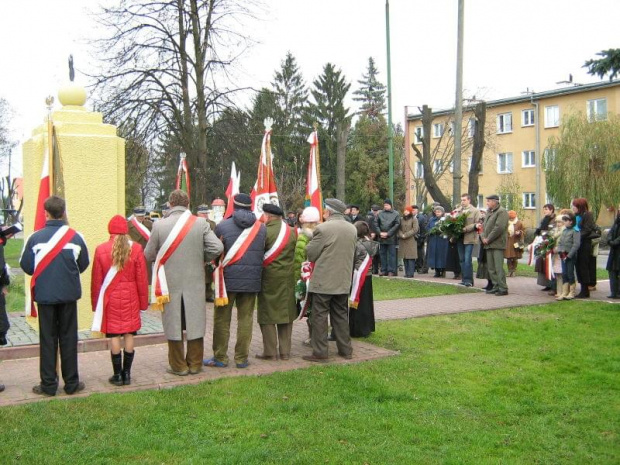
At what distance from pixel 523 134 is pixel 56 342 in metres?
45.1

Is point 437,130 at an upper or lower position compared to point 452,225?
upper

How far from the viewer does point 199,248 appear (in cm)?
721

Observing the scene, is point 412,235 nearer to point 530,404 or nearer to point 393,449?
point 530,404

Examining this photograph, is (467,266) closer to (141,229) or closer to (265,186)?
(265,186)

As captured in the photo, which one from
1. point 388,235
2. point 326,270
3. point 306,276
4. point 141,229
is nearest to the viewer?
point 326,270

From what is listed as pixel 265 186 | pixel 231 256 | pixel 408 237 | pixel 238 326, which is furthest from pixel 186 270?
pixel 408 237

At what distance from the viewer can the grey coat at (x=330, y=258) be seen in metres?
7.90

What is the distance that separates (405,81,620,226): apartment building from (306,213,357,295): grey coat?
35.7 m

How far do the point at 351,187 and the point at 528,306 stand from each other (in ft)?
144

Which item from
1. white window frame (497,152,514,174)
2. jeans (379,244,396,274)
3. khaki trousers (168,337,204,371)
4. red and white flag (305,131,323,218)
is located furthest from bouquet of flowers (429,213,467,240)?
white window frame (497,152,514,174)

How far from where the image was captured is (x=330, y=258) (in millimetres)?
7918

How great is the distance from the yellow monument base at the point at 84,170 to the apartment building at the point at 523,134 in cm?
3504

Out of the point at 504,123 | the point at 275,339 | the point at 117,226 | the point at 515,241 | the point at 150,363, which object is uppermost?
the point at 504,123

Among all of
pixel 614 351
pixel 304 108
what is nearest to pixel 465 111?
pixel 304 108
